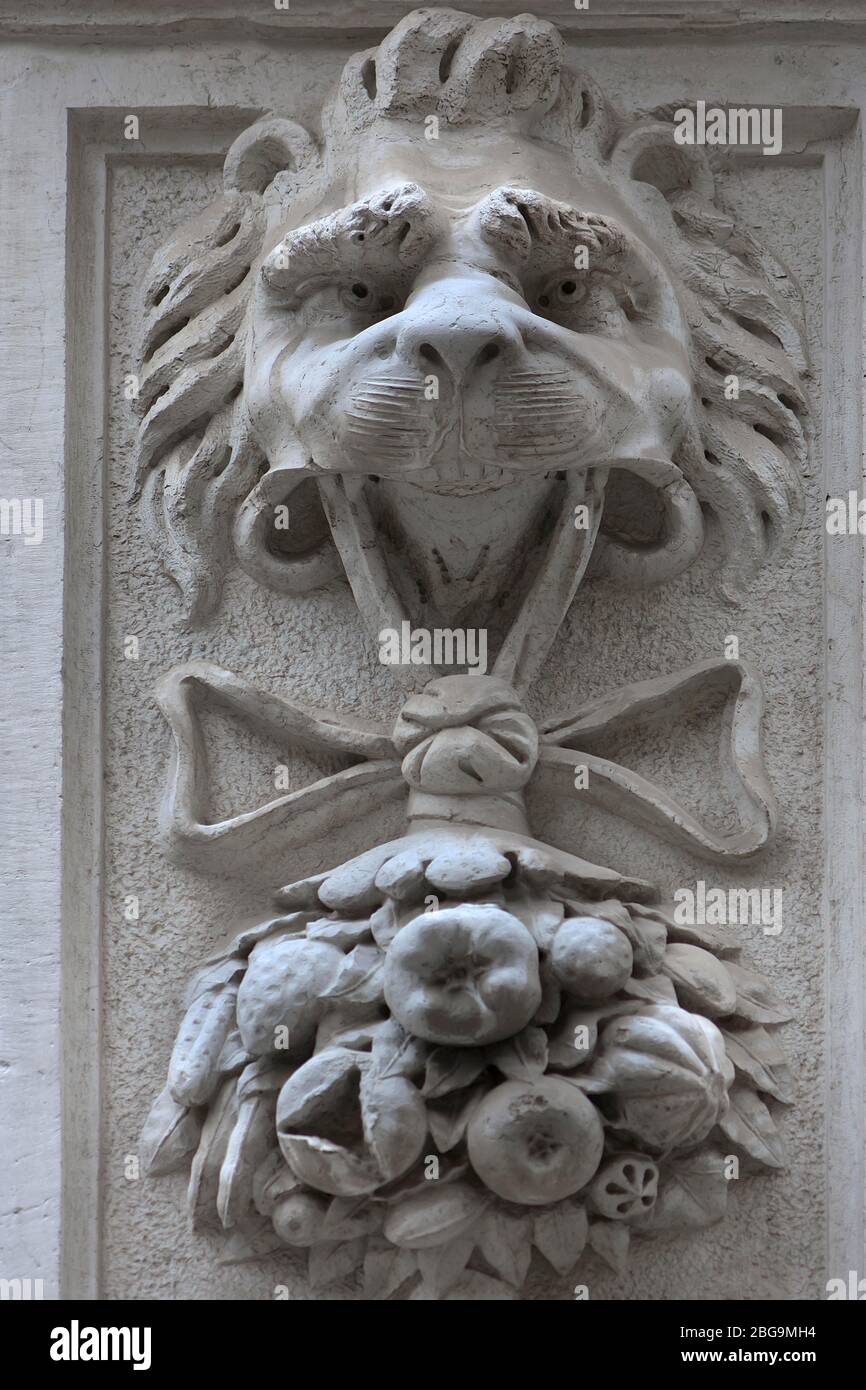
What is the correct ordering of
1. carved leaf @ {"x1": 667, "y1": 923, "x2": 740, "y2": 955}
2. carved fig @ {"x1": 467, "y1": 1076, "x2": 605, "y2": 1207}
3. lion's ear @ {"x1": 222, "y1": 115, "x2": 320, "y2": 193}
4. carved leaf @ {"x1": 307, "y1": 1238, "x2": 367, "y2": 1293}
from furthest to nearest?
1. lion's ear @ {"x1": 222, "y1": 115, "x2": 320, "y2": 193}
2. carved leaf @ {"x1": 667, "y1": 923, "x2": 740, "y2": 955}
3. carved leaf @ {"x1": 307, "y1": 1238, "x2": 367, "y2": 1293}
4. carved fig @ {"x1": 467, "y1": 1076, "x2": 605, "y2": 1207}

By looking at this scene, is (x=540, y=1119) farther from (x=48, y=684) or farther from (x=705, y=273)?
(x=705, y=273)

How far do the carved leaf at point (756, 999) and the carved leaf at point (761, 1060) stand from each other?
0.06ft

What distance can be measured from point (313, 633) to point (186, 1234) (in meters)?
0.67

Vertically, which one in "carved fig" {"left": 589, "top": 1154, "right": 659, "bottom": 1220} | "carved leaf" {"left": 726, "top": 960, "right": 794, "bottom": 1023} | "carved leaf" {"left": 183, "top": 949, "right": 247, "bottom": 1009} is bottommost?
"carved fig" {"left": 589, "top": 1154, "right": 659, "bottom": 1220}

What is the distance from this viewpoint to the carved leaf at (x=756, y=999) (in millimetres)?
2371

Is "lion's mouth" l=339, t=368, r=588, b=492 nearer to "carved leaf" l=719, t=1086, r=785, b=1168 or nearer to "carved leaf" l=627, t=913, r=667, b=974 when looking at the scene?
"carved leaf" l=627, t=913, r=667, b=974

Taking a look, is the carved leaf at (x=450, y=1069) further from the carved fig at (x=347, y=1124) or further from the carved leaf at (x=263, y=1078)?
the carved leaf at (x=263, y=1078)

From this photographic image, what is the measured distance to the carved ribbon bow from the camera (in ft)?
7.90

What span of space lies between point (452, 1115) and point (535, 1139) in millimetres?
89

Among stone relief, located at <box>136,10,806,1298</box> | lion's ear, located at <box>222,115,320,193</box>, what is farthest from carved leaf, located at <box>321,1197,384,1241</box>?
lion's ear, located at <box>222,115,320,193</box>

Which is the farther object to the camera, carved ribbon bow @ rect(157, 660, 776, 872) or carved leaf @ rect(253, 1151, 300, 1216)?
carved ribbon bow @ rect(157, 660, 776, 872)

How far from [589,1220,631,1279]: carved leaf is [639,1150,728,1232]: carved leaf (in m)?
0.03

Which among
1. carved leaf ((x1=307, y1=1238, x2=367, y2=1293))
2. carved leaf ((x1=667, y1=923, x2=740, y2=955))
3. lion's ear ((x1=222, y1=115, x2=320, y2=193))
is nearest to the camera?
carved leaf ((x1=307, y1=1238, x2=367, y2=1293))

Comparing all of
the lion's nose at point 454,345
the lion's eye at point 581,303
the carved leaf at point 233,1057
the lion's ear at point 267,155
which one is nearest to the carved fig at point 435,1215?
the carved leaf at point 233,1057
